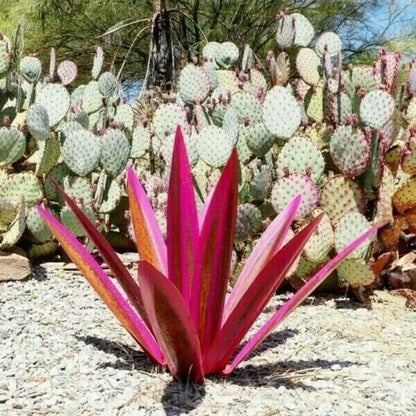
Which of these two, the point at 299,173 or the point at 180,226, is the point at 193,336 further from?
the point at 299,173

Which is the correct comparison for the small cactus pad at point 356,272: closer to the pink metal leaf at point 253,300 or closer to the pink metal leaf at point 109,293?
the pink metal leaf at point 253,300

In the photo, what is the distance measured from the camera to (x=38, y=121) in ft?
12.0

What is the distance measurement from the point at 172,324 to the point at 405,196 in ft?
6.75

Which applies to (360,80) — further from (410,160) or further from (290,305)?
(290,305)

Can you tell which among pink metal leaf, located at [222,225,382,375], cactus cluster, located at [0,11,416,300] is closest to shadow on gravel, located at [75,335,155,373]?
pink metal leaf, located at [222,225,382,375]

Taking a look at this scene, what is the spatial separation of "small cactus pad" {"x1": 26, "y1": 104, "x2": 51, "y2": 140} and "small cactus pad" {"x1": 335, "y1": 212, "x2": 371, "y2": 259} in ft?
5.15

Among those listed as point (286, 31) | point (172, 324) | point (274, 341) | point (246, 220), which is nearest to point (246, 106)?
point (246, 220)

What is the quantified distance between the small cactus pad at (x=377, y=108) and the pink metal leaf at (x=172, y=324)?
182 centimetres

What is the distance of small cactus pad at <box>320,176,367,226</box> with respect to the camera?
3.41 meters

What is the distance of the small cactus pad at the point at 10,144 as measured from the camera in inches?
146

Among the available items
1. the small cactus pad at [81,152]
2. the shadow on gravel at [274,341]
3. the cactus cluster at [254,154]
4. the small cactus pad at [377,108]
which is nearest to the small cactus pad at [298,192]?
the cactus cluster at [254,154]

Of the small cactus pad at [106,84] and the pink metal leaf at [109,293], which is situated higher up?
the small cactus pad at [106,84]

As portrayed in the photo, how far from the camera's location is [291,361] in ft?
7.76

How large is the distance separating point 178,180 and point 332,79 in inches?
A: 84.9
